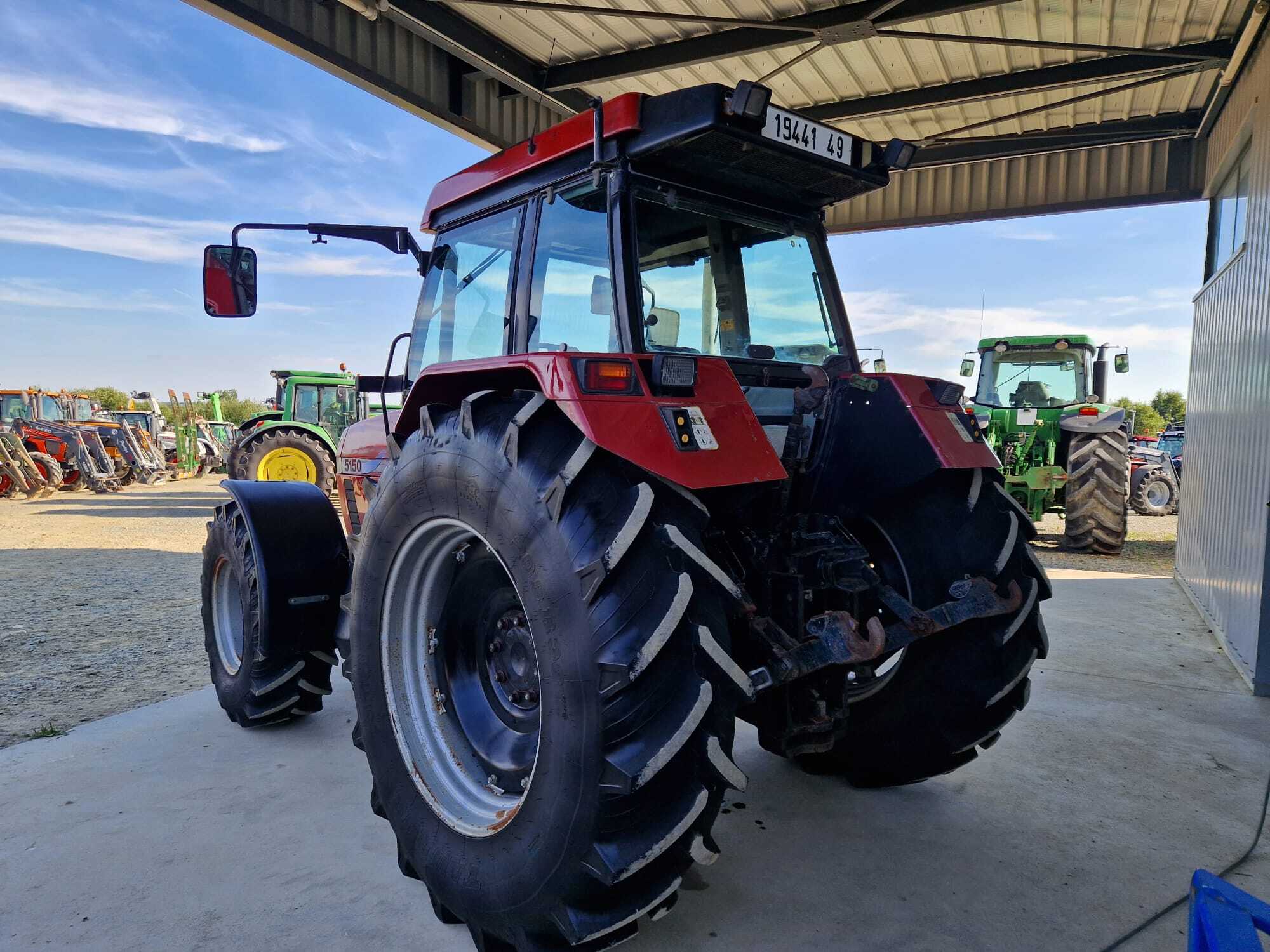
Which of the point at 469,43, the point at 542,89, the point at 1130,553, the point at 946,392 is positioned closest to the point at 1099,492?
the point at 1130,553

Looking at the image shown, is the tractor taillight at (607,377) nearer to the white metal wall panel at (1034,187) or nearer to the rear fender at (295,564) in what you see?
the rear fender at (295,564)

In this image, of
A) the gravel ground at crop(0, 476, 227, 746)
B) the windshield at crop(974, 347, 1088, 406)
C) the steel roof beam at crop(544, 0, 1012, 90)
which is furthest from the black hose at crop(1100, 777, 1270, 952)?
the windshield at crop(974, 347, 1088, 406)

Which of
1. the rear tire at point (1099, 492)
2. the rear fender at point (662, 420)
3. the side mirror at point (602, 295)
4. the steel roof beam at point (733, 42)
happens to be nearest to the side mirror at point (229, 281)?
the rear fender at point (662, 420)

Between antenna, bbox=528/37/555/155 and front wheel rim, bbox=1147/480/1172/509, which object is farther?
front wheel rim, bbox=1147/480/1172/509

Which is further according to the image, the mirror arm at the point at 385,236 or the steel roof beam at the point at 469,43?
the steel roof beam at the point at 469,43

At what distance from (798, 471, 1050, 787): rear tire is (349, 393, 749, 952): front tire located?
1.05 metres

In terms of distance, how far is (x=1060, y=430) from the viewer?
9539 mm

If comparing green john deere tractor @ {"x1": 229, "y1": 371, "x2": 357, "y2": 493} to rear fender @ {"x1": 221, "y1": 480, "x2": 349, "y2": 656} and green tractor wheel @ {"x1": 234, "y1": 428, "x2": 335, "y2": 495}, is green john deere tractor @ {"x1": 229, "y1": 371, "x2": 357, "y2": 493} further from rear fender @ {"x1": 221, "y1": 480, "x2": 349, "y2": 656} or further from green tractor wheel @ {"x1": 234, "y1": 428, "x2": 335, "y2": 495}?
rear fender @ {"x1": 221, "y1": 480, "x2": 349, "y2": 656}

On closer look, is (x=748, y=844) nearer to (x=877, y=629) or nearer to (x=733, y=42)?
(x=877, y=629)

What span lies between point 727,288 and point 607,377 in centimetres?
98

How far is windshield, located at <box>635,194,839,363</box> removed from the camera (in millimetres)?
2500

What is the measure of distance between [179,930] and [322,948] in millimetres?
413

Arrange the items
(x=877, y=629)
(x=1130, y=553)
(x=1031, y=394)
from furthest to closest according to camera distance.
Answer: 1. (x=1031, y=394)
2. (x=1130, y=553)
3. (x=877, y=629)

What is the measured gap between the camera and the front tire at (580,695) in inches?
67.2
